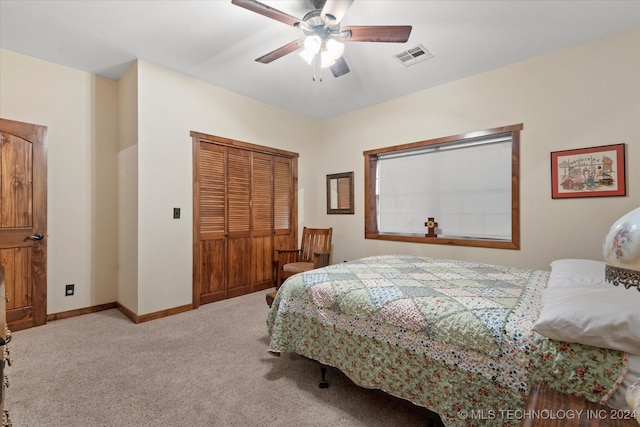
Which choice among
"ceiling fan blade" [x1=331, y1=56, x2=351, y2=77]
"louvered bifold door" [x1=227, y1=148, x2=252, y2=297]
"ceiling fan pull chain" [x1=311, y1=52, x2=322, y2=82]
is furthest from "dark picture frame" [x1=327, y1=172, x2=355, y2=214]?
"ceiling fan blade" [x1=331, y1=56, x2=351, y2=77]

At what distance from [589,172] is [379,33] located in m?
2.31

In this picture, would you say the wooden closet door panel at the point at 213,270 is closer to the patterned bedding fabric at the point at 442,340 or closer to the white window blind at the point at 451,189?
the patterned bedding fabric at the point at 442,340

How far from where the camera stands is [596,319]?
1.07m

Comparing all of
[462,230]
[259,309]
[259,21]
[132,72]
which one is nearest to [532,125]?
[462,230]

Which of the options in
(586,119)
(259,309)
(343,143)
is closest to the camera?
(586,119)

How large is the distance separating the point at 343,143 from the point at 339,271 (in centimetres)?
282

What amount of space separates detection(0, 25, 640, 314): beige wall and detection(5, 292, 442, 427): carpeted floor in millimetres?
623

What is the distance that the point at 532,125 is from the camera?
294 centimetres

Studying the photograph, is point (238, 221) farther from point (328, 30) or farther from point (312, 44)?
point (328, 30)

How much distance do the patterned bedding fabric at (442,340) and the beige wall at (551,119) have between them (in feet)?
2.92

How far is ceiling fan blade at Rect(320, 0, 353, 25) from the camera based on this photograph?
178 cm

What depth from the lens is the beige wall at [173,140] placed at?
2633 mm

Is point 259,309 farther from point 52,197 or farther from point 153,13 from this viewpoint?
point 153,13

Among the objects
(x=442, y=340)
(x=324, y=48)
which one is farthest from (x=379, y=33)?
(x=442, y=340)
